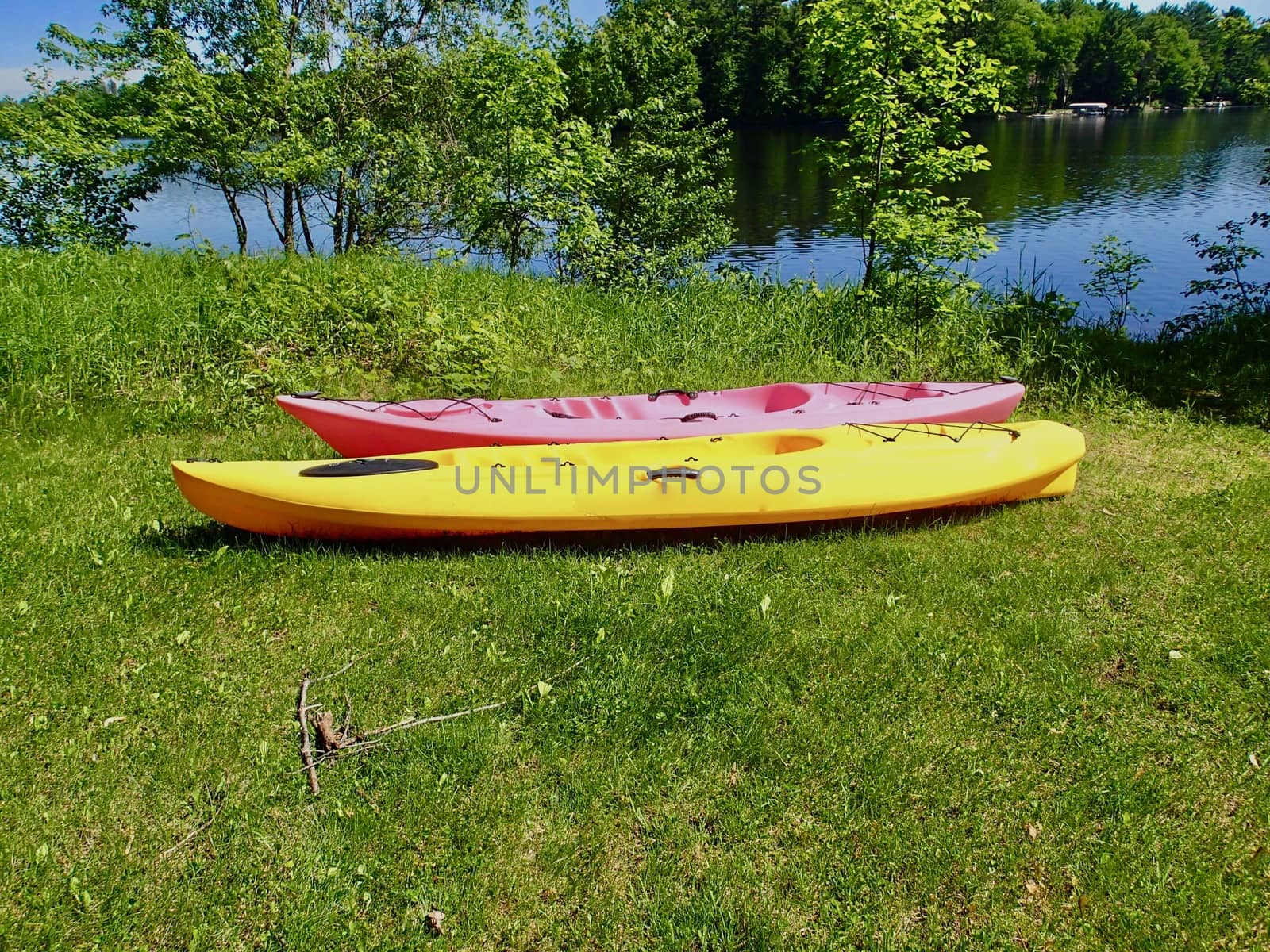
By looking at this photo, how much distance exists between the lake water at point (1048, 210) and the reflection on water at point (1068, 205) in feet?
0.14

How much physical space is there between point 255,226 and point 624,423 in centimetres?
1334

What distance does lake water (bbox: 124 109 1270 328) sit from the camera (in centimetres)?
1261

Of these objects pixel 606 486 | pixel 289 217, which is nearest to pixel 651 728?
pixel 606 486

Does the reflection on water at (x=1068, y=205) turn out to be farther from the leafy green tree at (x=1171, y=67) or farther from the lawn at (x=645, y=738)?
the leafy green tree at (x=1171, y=67)

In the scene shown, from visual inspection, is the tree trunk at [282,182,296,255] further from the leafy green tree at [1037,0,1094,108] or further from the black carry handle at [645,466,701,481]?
the leafy green tree at [1037,0,1094,108]

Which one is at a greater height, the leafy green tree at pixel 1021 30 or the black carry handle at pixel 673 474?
the leafy green tree at pixel 1021 30

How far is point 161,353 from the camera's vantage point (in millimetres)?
5555

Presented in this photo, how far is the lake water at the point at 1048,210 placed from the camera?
41.4 feet

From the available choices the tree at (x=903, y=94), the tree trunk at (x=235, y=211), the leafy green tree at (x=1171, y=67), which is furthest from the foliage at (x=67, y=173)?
the leafy green tree at (x=1171, y=67)

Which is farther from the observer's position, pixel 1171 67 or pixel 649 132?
pixel 1171 67

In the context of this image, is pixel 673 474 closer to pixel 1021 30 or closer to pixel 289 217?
pixel 289 217

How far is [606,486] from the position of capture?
370cm

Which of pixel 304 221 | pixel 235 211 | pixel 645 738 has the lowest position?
pixel 645 738

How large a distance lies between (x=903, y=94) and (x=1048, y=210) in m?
13.4
